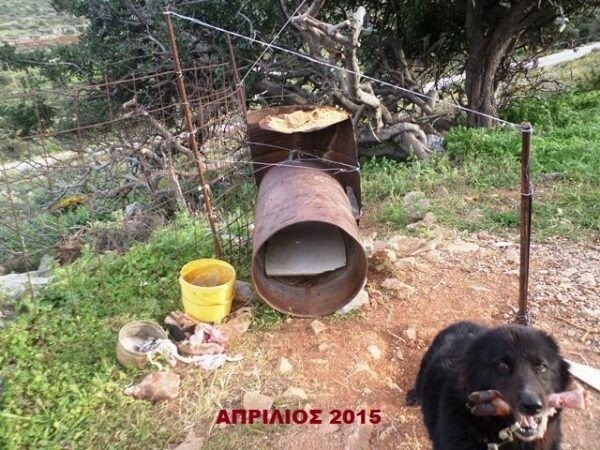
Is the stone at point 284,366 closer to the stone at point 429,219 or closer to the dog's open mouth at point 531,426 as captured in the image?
the dog's open mouth at point 531,426

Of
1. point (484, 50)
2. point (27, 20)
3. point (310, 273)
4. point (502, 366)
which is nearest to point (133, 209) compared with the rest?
point (310, 273)

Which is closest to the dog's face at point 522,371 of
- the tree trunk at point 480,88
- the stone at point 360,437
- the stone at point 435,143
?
the stone at point 360,437

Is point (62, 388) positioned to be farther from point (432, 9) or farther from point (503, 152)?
point (432, 9)

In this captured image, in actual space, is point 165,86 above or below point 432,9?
below

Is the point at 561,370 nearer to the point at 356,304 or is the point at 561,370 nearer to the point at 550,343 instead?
the point at 550,343

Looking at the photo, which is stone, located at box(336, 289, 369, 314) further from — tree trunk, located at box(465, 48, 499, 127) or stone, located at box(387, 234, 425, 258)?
tree trunk, located at box(465, 48, 499, 127)

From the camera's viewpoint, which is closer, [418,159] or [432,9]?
[418,159]

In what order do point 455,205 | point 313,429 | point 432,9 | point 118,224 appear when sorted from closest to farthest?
point 313,429, point 455,205, point 118,224, point 432,9

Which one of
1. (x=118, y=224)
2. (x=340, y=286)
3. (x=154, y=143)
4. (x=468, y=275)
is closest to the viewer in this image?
(x=340, y=286)

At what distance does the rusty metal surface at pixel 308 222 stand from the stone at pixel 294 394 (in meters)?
0.69

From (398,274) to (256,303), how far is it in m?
1.14

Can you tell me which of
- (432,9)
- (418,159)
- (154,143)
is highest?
(432,9)

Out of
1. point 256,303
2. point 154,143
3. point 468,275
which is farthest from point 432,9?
point 256,303

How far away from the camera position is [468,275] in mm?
4051
